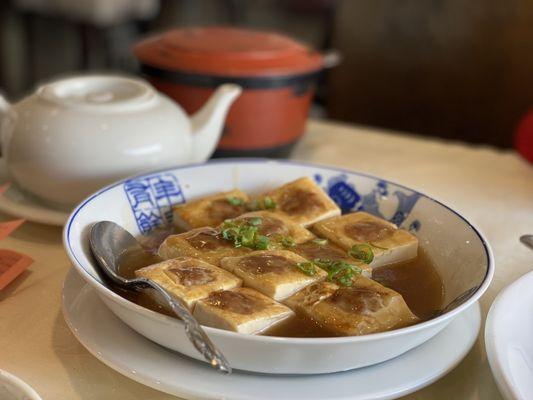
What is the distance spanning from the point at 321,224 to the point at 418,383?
37cm

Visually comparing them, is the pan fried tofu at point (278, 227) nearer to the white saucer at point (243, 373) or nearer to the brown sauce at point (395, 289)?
the brown sauce at point (395, 289)

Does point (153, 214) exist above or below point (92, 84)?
below

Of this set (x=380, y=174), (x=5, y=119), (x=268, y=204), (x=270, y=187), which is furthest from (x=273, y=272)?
(x=380, y=174)

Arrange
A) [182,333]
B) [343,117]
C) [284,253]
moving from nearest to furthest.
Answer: [182,333] < [284,253] < [343,117]

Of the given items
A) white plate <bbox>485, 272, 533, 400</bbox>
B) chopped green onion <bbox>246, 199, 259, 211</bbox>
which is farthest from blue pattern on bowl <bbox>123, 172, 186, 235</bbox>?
white plate <bbox>485, 272, 533, 400</bbox>

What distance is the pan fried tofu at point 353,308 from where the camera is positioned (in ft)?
2.50

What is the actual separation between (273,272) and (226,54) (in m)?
0.69

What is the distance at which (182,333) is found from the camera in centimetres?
69

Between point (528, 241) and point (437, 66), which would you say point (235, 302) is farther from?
point (437, 66)

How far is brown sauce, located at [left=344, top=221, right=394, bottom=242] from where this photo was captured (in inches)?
39.1

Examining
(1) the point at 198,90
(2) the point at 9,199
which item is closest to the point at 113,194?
(2) the point at 9,199

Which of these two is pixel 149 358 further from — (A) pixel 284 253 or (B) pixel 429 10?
(B) pixel 429 10

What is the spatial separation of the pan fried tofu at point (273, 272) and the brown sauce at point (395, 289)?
0.04 meters

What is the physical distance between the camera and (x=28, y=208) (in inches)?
44.3
